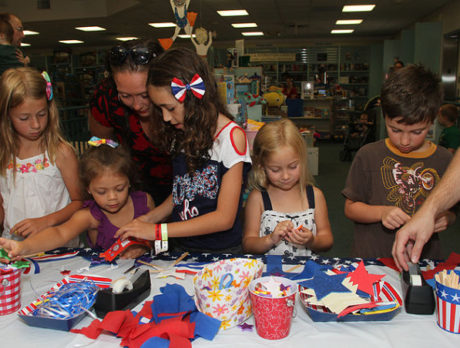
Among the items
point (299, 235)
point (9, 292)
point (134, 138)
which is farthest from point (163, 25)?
point (9, 292)

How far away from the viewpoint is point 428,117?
1.49m

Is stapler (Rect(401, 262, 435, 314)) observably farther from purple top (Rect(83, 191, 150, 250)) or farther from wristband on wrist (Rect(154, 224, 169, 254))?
purple top (Rect(83, 191, 150, 250))

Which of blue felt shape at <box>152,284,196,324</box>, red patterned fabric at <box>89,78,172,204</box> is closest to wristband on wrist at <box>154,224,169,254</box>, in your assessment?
blue felt shape at <box>152,284,196,324</box>

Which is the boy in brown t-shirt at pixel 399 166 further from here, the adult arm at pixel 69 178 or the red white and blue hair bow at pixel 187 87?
the adult arm at pixel 69 178

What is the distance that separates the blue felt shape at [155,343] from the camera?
87cm

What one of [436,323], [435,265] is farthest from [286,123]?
[436,323]

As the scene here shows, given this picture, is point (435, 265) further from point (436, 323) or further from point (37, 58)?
point (37, 58)

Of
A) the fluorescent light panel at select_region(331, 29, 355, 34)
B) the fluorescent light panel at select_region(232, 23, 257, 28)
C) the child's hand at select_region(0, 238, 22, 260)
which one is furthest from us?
the fluorescent light panel at select_region(331, 29, 355, 34)

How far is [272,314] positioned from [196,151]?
0.68 metres

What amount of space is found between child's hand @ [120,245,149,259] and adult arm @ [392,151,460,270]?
85 cm

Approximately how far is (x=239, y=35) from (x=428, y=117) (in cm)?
1204

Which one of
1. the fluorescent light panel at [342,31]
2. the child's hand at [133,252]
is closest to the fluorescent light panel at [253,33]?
the fluorescent light panel at [342,31]

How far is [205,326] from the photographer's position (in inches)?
36.4

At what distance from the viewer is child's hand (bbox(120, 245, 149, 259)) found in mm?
1402
